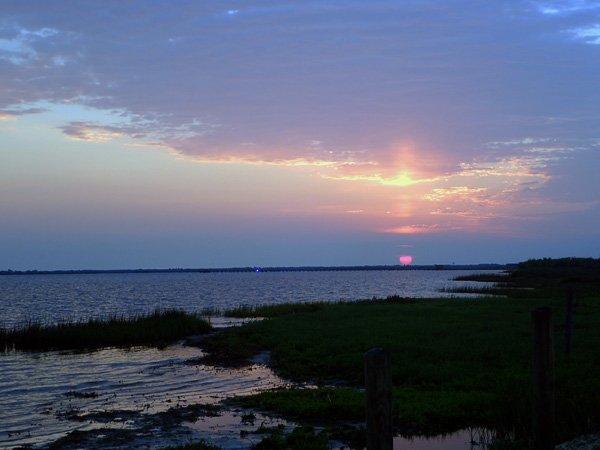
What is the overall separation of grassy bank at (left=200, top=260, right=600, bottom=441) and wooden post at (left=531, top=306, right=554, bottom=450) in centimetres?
282

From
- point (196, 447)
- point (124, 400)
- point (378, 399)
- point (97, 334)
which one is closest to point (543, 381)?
point (378, 399)

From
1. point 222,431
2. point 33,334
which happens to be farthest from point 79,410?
point 33,334

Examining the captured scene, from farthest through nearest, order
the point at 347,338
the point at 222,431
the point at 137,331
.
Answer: the point at 137,331
the point at 347,338
the point at 222,431

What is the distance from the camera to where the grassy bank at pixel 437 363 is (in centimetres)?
1502

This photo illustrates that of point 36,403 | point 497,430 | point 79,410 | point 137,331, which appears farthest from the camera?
point 137,331

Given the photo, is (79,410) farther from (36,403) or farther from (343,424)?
(343,424)

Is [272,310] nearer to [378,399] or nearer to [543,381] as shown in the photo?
[543,381]

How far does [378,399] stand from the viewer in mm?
7395

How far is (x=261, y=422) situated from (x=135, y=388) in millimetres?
8615

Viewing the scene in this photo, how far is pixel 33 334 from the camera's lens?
3594 centimetres

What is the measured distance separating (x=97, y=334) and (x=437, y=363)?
78.5ft

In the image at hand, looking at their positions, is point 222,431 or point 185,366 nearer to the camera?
point 222,431

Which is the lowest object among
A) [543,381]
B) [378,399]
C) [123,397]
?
[123,397]

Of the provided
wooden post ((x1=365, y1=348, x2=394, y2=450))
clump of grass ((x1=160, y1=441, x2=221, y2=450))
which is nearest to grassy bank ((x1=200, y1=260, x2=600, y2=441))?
clump of grass ((x1=160, y1=441, x2=221, y2=450))
